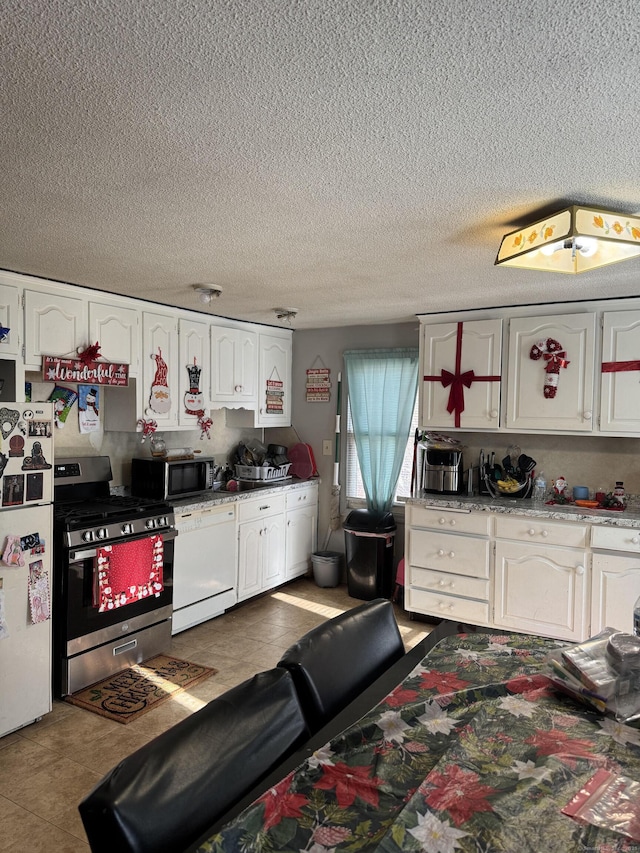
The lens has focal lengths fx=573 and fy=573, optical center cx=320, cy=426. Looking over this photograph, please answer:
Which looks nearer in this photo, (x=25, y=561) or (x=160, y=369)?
(x=25, y=561)

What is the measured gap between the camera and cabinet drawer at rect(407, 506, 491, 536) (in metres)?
3.85

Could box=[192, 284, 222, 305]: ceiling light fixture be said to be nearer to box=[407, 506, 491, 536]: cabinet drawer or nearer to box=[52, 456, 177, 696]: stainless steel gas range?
box=[52, 456, 177, 696]: stainless steel gas range

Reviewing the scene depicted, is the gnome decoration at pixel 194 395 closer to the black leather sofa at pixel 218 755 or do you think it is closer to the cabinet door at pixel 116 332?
the cabinet door at pixel 116 332

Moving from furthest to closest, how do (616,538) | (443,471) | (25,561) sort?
1. (443,471)
2. (616,538)
3. (25,561)

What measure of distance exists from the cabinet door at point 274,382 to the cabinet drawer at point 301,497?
653 millimetres

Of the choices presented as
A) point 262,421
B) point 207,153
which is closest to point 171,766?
point 207,153

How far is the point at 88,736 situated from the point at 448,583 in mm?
2396

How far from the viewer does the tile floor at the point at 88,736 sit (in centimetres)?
217

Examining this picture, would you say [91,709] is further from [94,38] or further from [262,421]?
[94,38]

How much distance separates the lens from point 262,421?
5035 mm

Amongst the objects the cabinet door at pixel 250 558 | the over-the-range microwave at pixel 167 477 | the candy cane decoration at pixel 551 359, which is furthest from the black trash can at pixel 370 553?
the candy cane decoration at pixel 551 359

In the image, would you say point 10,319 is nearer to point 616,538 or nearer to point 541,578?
point 541,578

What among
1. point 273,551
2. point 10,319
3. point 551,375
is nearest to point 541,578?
point 551,375

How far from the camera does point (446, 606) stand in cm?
401
